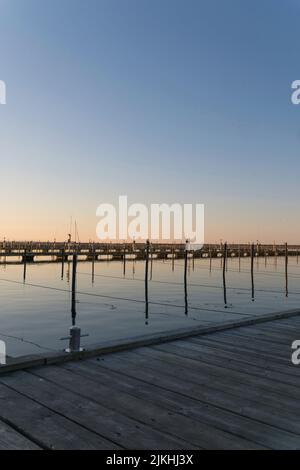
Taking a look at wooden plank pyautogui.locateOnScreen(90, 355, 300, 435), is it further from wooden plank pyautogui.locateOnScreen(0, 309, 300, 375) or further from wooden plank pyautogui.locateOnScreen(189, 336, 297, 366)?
wooden plank pyautogui.locateOnScreen(189, 336, 297, 366)

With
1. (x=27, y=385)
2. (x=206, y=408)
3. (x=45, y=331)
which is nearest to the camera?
(x=206, y=408)

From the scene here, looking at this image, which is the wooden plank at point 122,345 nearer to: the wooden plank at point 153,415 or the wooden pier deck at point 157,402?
the wooden pier deck at point 157,402

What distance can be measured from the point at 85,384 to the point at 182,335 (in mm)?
3261

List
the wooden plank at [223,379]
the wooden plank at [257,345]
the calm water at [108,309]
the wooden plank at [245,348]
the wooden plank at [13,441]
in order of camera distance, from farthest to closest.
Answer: the calm water at [108,309] < the wooden plank at [257,345] < the wooden plank at [245,348] < the wooden plank at [223,379] < the wooden plank at [13,441]

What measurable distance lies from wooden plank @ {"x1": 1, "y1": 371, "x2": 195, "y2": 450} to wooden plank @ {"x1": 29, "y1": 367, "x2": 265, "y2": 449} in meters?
0.11

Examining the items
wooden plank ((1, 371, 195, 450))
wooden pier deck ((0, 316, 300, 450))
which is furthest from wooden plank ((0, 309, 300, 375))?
wooden plank ((1, 371, 195, 450))

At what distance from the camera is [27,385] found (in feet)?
17.0

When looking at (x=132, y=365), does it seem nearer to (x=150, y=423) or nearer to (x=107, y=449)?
(x=150, y=423)

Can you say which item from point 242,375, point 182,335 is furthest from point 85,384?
point 182,335

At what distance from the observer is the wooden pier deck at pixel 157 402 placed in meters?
3.84

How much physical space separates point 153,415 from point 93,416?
63 centimetres

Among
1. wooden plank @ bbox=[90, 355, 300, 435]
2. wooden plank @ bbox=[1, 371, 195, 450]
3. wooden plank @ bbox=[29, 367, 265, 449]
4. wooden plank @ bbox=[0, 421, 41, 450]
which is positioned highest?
wooden plank @ bbox=[0, 421, 41, 450]

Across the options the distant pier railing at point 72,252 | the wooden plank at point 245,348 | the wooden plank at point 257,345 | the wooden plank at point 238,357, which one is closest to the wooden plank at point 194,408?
the wooden plank at point 238,357

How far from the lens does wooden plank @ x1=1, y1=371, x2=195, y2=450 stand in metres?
3.79
